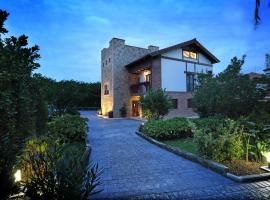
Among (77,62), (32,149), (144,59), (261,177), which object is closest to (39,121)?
(32,149)

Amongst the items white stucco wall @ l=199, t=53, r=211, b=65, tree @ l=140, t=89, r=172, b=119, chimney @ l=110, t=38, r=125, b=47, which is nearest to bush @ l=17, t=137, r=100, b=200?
tree @ l=140, t=89, r=172, b=119

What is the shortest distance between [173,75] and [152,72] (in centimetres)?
207

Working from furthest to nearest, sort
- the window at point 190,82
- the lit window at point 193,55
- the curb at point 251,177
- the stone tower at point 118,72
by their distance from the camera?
1. the stone tower at point 118,72
2. the lit window at point 193,55
3. the window at point 190,82
4. the curb at point 251,177

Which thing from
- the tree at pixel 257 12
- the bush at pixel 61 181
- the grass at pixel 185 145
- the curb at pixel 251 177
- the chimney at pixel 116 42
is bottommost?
A: the curb at pixel 251 177

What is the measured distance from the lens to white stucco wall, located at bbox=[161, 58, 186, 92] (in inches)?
923

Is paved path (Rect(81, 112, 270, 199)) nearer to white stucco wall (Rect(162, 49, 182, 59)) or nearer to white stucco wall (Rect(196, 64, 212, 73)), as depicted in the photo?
white stucco wall (Rect(162, 49, 182, 59))

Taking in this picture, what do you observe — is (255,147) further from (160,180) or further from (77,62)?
(77,62)

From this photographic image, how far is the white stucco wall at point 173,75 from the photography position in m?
23.5

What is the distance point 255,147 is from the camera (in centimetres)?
766

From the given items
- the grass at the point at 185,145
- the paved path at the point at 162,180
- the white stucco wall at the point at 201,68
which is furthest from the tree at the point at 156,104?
the white stucco wall at the point at 201,68

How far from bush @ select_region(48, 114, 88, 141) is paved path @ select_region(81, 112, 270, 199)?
174 centimetres

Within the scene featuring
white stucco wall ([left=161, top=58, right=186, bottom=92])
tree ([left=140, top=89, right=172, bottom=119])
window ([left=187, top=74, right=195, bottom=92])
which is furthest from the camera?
window ([left=187, top=74, right=195, bottom=92])

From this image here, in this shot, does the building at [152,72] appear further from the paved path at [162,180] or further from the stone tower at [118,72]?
the paved path at [162,180]

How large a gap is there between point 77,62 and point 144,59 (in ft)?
Result: 246
